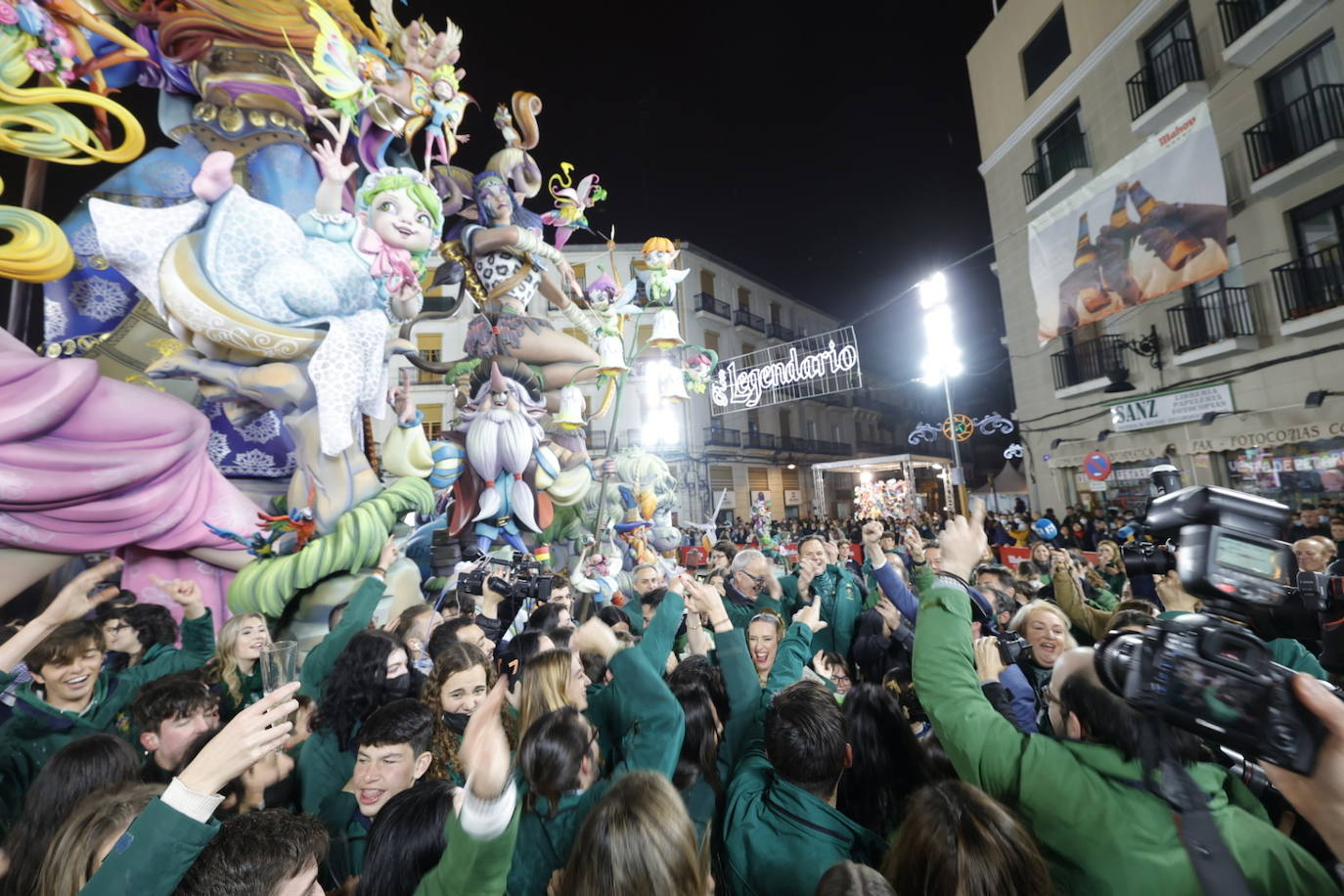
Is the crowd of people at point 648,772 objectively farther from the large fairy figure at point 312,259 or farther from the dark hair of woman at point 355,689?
the large fairy figure at point 312,259

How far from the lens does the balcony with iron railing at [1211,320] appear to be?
9742 millimetres

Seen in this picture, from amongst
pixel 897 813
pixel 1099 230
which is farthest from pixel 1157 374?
Answer: pixel 897 813

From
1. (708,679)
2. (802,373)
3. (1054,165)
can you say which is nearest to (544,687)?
(708,679)

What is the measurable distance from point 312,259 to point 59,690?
4711 mm

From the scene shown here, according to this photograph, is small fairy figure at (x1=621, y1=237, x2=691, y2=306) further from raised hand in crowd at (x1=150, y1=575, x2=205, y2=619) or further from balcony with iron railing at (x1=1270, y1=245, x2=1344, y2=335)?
balcony with iron railing at (x1=1270, y1=245, x2=1344, y2=335)

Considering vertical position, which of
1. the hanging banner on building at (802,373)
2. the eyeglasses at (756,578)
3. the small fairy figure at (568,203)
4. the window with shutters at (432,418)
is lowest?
the eyeglasses at (756,578)

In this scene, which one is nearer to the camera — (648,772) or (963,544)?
(648,772)

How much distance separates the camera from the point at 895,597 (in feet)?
11.0

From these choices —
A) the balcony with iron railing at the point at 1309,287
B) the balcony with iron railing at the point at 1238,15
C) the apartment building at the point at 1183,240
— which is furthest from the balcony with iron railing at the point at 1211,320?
the balcony with iron railing at the point at 1238,15

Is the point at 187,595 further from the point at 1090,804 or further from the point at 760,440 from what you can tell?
the point at 760,440

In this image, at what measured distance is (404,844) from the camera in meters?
1.70

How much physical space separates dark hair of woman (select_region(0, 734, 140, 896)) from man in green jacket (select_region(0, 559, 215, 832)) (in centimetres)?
43

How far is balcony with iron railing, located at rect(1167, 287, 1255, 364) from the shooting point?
9.74 m

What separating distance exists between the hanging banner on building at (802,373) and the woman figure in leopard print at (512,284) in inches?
194
